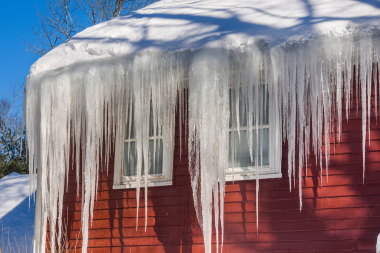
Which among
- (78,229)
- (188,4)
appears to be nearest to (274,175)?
(188,4)

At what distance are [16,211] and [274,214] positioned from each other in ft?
24.6

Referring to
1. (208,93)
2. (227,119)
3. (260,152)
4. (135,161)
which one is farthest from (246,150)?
(135,161)

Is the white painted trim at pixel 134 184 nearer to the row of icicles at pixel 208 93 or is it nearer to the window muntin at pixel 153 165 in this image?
the window muntin at pixel 153 165

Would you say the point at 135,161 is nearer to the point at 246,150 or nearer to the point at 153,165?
the point at 153,165

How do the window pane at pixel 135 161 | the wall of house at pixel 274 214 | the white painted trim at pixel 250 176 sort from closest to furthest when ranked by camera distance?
the wall of house at pixel 274 214
the white painted trim at pixel 250 176
the window pane at pixel 135 161

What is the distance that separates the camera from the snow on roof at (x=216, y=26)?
3.03m

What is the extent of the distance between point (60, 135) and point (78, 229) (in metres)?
1.73

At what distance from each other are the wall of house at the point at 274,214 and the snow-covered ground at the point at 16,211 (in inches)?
125

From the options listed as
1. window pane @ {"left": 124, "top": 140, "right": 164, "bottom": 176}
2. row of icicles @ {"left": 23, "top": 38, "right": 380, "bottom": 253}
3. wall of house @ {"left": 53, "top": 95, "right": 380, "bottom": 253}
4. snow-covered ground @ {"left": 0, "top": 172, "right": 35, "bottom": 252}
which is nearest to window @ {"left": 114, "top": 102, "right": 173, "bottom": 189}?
window pane @ {"left": 124, "top": 140, "right": 164, "bottom": 176}

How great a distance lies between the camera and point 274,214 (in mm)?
4055

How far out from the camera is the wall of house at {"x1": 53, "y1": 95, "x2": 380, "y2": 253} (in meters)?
3.77

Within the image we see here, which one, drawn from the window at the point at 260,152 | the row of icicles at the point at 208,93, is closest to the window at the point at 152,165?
the row of icicles at the point at 208,93

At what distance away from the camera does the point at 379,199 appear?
3699 mm

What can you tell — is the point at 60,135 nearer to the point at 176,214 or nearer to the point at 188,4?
the point at 176,214
